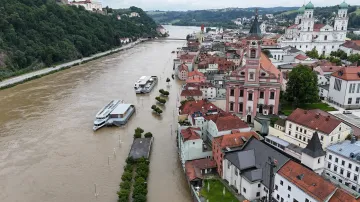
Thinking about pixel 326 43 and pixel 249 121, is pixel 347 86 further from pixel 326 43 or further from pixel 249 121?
pixel 326 43

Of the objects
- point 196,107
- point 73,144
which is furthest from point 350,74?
point 73,144

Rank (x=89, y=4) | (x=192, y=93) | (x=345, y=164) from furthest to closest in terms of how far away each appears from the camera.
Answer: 1. (x=89, y=4)
2. (x=192, y=93)
3. (x=345, y=164)

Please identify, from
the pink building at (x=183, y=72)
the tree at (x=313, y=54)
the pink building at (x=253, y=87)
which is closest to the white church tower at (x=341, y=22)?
the tree at (x=313, y=54)

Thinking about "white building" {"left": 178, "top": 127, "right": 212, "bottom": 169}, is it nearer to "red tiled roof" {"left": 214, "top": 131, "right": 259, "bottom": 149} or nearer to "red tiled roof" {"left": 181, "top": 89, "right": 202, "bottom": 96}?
"red tiled roof" {"left": 214, "top": 131, "right": 259, "bottom": 149}

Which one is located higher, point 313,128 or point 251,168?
point 313,128

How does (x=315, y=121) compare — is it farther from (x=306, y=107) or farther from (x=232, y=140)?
(x=306, y=107)

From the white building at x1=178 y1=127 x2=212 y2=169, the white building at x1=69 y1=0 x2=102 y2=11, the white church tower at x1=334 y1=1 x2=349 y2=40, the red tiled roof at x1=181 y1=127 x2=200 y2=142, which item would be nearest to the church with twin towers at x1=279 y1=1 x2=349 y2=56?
the white church tower at x1=334 y1=1 x2=349 y2=40

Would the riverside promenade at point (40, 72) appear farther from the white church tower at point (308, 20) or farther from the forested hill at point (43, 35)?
the white church tower at point (308, 20)
